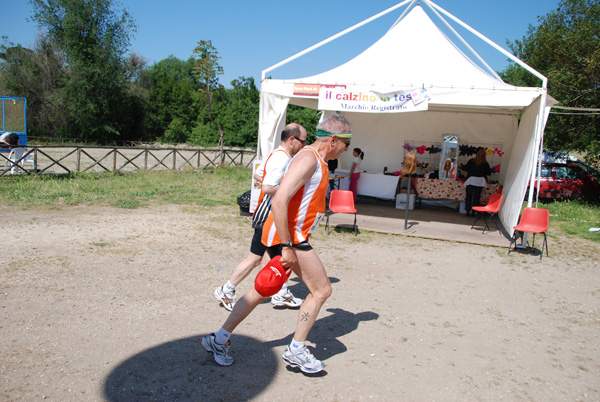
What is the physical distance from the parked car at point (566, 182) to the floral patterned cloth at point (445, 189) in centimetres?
334

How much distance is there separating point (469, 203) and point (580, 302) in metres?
6.39

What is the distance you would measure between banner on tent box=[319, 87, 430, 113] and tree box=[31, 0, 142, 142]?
37865 millimetres

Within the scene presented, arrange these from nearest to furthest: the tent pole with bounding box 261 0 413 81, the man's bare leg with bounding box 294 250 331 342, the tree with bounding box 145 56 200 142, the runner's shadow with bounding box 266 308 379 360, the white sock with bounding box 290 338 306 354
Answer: the man's bare leg with bounding box 294 250 331 342 → the white sock with bounding box 290 338 306 354 → the runner's shadow with bounding box 266 308 379 360 → the tent pole with bounding box 261 0 413 81 → the tree with bounding box 145 56 200 142

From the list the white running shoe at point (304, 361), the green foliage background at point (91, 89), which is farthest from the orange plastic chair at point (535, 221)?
the green foliage background at point (91, 89)

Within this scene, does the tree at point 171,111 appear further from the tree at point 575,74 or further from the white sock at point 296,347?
the white sock at point 296,347

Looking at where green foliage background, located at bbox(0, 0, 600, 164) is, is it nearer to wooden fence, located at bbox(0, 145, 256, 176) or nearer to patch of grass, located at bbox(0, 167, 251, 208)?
wooden fence, located at bbox(0, 145, 256, 176)

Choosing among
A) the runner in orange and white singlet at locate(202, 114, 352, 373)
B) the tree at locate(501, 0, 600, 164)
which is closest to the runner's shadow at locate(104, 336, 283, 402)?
the runner in orange and white singlet at locate(202, 114, 352, 373)

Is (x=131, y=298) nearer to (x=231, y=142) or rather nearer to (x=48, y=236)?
(x=48, y=236)

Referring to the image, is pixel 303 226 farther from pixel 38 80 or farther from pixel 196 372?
pixel 38 80

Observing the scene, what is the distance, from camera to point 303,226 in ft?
10.0

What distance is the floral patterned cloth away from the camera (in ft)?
40.3

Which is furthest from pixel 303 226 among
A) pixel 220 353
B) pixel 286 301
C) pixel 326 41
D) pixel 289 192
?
pixel 326 41

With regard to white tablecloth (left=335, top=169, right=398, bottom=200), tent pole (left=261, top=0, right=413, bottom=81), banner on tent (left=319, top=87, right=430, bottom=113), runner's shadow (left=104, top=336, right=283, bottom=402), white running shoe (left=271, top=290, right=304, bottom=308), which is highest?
tent pole (left=261, top=0, right=413, bottom=81)

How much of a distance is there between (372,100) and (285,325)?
216 inches
